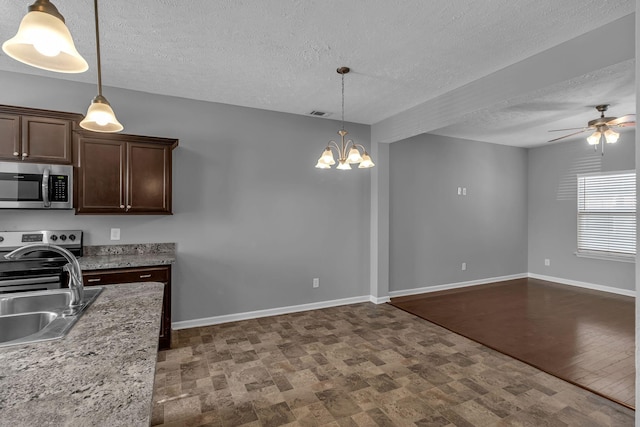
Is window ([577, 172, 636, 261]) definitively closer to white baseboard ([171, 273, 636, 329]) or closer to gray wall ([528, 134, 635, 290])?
gray wall ([528, 134, 635, 290])

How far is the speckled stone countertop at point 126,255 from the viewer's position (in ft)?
9.87

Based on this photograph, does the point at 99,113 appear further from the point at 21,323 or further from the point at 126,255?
the point at 126,255

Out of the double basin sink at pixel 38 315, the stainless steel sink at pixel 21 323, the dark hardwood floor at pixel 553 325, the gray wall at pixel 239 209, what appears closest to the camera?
the double basin sink at pixel 38 315

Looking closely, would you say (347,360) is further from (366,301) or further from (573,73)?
(573,73)

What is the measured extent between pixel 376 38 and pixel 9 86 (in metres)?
3.47

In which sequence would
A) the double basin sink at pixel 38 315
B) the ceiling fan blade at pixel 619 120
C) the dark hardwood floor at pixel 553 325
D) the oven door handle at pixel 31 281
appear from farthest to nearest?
the ceiling fan blade at pixel 619 120 < the dark hardwood floor at pixel 553 325 < the oven door handle at pixel 31 281 < the double basin sink at pixel 38 315

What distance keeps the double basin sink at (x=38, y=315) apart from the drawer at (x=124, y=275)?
134 cm

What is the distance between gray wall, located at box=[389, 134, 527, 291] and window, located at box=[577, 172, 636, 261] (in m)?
1.01

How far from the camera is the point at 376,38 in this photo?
2543 mm

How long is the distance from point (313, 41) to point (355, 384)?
277cm

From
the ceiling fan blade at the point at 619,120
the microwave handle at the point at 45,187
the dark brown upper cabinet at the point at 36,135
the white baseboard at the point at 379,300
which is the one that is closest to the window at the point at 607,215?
the ceiling fan blade at the point at 619,120

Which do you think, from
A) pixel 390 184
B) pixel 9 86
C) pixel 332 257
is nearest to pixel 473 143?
pixel 390 184

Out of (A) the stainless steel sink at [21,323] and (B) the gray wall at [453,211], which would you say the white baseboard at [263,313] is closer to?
(B) the gray wall at [453,211]

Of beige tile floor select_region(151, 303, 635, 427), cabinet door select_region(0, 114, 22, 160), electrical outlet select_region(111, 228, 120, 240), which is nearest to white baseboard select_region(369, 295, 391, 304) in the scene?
beige tile floor select_region(151, 303, 635, 427)
